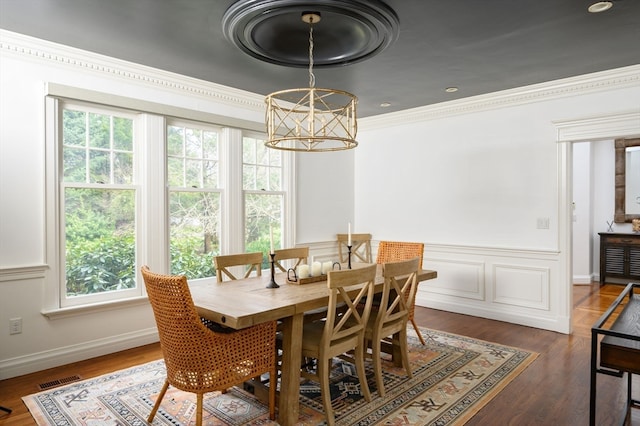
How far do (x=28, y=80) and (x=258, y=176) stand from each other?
2366mm

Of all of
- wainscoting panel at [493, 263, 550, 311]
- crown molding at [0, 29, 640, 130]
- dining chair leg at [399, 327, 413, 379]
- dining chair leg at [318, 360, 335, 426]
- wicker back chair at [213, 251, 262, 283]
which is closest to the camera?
dining chair leg at [318, 360, 335, 426]

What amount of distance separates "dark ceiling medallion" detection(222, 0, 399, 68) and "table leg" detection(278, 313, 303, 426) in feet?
6.11

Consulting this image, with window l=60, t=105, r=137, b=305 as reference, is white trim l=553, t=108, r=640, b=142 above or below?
above

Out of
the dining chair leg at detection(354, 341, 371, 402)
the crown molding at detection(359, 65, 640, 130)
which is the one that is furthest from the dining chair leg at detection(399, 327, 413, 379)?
the crown molding at detection(359, 65, 640, 130)

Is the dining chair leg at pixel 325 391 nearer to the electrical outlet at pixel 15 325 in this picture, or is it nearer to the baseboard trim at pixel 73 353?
the baseboard trim at pixel 73 353

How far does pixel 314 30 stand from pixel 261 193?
237cm

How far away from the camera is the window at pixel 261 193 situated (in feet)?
15.4

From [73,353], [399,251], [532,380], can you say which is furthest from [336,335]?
[73,353]

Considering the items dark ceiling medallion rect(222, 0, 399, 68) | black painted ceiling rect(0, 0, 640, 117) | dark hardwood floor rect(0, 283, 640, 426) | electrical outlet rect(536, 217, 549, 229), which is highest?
black painted ceiling rect(0, 0, 640, 117)

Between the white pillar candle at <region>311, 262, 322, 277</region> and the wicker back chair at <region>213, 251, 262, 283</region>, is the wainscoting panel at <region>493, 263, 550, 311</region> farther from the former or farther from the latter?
the wicker back chair at <region>213, 251, 262, 283</region>

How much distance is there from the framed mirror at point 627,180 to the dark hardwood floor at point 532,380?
3.00 metres

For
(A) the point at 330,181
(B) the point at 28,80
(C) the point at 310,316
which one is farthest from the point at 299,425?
(A) the point at 330,181

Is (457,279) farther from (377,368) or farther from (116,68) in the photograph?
(116,68)

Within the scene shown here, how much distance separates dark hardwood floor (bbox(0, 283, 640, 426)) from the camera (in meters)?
2.46
